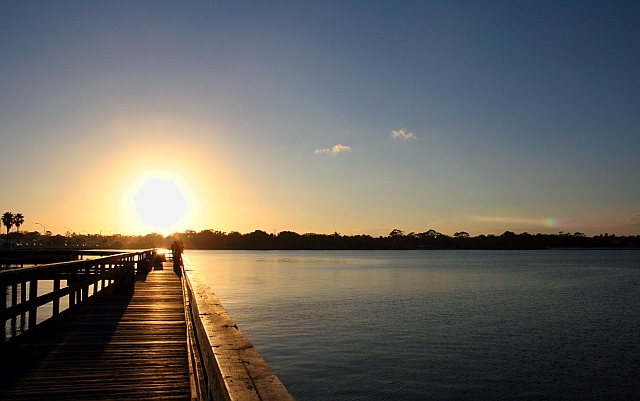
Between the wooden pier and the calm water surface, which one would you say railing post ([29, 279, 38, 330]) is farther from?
the calm water surface

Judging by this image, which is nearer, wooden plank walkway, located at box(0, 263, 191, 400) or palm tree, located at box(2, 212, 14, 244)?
wooden plank walkway, located at box(0, 263, 191, 400)

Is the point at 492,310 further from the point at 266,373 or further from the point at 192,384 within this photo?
the point at 266,373

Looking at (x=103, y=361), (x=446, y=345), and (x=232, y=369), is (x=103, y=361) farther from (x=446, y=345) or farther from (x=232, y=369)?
(x=446, y=345)

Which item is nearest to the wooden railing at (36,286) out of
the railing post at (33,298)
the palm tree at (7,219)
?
the railing post at (33,298)

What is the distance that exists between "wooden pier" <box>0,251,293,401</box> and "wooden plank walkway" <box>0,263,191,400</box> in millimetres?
10

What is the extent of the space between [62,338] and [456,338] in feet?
61.0

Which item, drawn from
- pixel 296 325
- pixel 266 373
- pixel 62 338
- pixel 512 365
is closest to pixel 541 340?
pixel 512 365

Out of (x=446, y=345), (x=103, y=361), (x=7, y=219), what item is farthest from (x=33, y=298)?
(x=7, y=219)

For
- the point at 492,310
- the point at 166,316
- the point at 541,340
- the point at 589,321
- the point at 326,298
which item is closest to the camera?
the point at 166,316

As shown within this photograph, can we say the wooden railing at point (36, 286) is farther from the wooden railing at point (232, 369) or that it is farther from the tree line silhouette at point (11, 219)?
the tree line silhouette at point (11, 219)

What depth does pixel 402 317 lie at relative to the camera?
28.6 metres

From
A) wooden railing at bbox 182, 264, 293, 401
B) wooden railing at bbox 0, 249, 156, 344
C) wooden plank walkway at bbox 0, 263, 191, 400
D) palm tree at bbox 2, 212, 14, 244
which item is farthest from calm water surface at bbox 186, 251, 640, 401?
palm tree at bbox 2, 212, 14, 244

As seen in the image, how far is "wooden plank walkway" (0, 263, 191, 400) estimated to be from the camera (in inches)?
207

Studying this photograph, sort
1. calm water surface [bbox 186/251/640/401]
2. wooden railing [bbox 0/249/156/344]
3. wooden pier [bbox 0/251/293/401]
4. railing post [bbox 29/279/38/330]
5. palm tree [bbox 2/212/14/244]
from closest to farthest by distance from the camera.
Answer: wooden pier [bbox 0/251/293/401], wooden railing [bbox 0/249/156/344], railing post [bbox 29/279/38/330], calm water surface [bbox 186/251/640/401], palm tree [bbox 2/212/14/244]
